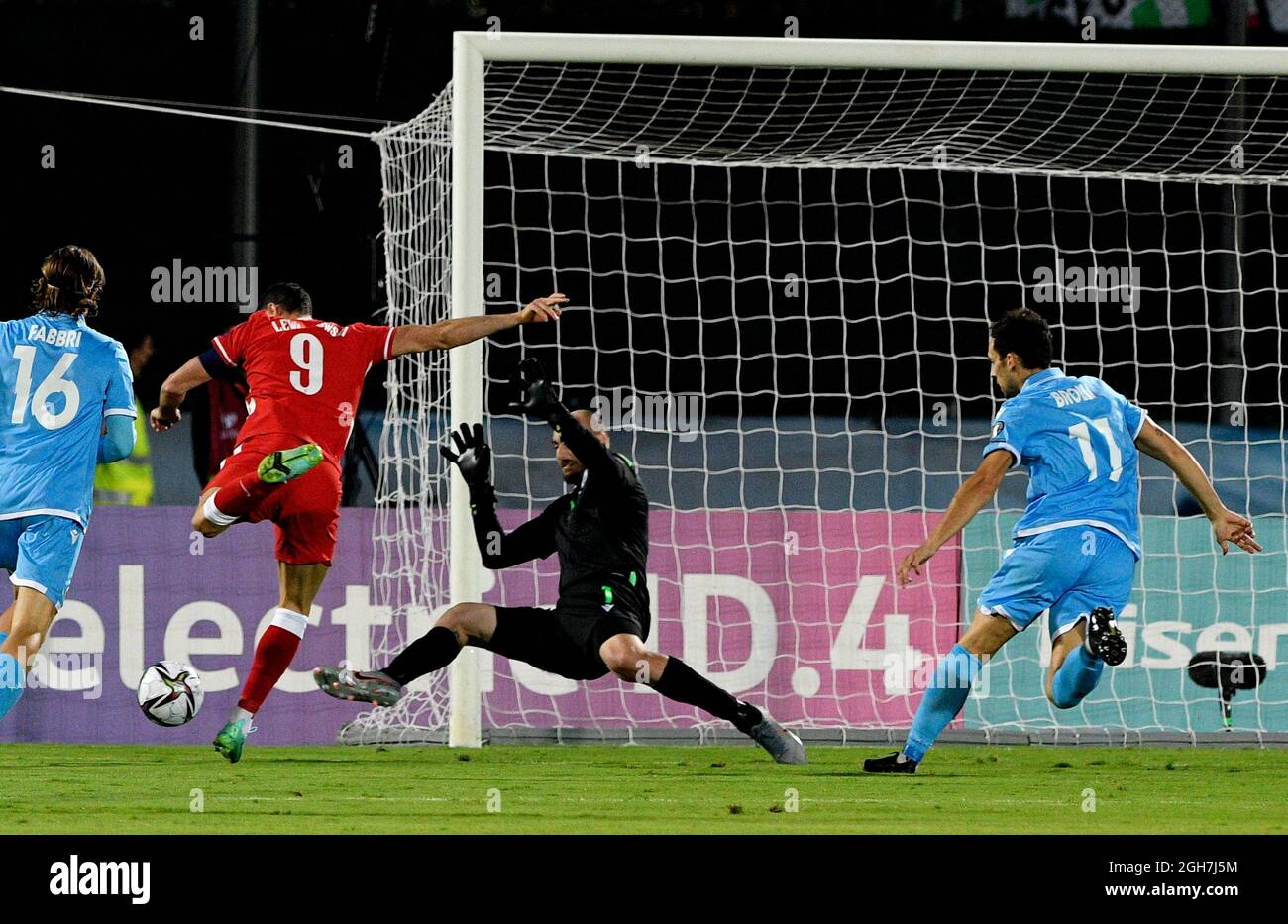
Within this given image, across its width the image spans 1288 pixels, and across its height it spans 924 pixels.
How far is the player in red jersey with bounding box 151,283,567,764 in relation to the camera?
7.74 m

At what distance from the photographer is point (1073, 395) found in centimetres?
771

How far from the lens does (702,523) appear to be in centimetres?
1047

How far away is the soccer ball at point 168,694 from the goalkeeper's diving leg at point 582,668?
1.81 feet

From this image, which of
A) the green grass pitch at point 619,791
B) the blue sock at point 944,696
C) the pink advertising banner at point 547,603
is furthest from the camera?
the pink advertising banner at point 547,603

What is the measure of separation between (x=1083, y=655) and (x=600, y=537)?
2.07 m

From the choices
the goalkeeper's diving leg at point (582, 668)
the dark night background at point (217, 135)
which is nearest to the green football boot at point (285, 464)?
the goalkeeper's diving leg at point (582, 668)

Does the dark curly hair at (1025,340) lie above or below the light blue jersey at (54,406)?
above

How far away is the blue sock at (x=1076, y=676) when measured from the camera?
25.1ft

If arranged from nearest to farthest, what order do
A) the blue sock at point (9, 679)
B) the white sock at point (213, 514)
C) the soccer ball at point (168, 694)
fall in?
→ the blue sock at point (9, 679), the soccer ball at point (168, 694), the white sock at point (213, 514)

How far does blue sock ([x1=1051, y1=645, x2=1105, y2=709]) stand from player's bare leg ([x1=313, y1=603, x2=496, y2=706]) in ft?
7.66

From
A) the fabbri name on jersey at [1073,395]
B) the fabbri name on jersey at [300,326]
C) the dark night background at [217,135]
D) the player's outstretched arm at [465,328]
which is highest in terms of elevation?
the dark night background at [217,135]

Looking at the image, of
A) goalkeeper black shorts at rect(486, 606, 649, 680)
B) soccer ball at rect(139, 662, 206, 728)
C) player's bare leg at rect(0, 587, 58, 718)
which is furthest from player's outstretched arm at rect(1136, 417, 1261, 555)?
player's bare leg at rect(0, 587, 58, 718)

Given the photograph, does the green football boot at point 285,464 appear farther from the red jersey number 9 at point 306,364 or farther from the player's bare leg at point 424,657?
the player's bare leg at point 424,657

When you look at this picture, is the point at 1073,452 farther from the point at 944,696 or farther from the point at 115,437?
the point at 115,437
